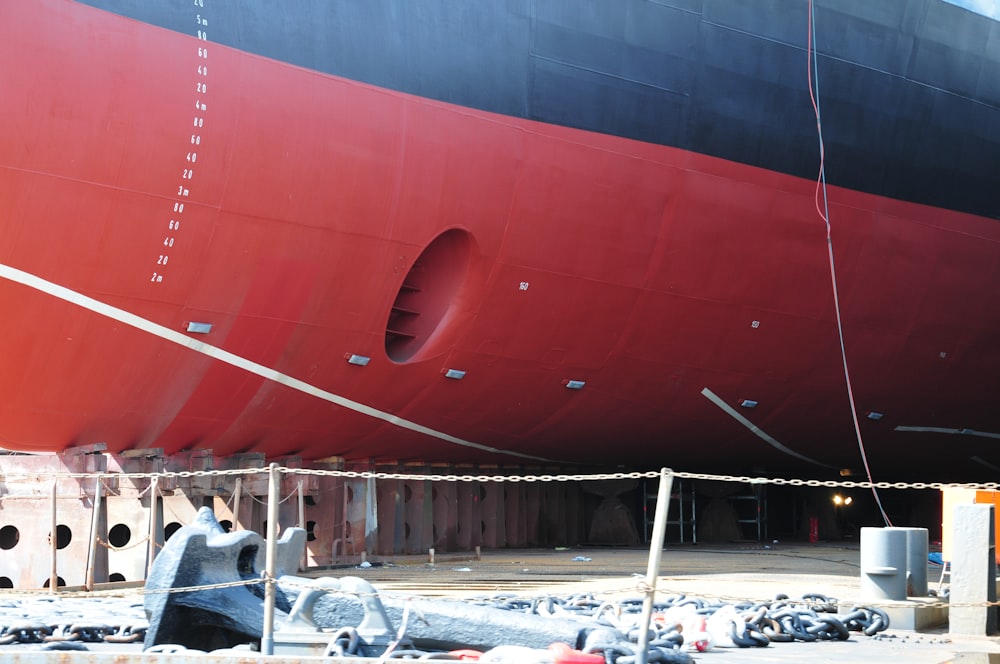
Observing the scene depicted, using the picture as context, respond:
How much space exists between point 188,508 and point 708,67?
783 cm

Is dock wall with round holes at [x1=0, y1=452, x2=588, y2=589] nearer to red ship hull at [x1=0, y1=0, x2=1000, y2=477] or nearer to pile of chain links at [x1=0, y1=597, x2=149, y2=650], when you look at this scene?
red ship hull at [x1=0, y1=0, x2=1000, y2=477]

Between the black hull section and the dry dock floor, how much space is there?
4.93m

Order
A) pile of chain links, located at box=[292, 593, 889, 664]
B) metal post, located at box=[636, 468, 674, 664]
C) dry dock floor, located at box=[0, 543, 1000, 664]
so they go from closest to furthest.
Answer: metal post, located at box=[636, 468, 674, 664] → pile of chain links, located at box=[292, 593, 889, 664] → dry dock floor, located at box=[0, 543, 1000, 664]

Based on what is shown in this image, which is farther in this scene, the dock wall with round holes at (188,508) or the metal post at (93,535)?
the dock wall with round holes at (188,508)

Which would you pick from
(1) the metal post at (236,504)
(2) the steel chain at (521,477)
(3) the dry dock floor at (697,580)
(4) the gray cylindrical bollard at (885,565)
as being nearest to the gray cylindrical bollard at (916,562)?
(4) the gray cylindrical bollard at (885,565)

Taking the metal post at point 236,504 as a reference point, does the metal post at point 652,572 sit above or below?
above

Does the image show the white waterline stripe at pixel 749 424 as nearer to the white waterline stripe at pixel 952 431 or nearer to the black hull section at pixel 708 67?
the white waterline stripe at pixel 952 431

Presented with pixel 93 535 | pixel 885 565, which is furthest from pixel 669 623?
pixel 93 535

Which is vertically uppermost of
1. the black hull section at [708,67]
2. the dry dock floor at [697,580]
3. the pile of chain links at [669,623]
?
the black hull section at [708,67]

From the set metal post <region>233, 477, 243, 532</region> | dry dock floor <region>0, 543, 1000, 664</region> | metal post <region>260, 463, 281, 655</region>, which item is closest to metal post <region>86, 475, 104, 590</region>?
metal post <region>233, 477, 243, 532</region>

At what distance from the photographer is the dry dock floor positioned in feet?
22.3

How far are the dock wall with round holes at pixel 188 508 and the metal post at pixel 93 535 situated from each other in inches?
0.5

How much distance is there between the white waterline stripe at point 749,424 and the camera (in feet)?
53.2

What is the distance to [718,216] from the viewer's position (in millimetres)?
14500
